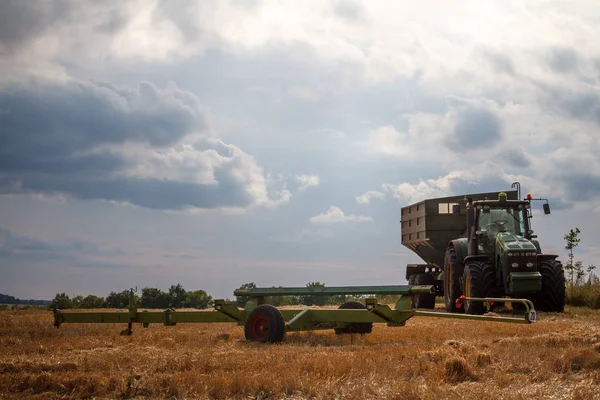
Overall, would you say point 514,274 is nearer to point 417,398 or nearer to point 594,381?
point 594,381

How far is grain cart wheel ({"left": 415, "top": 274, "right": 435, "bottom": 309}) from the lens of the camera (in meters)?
23.1

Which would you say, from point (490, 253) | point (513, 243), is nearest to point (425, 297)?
point (490, 253)

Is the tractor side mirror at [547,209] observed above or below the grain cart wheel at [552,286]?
above

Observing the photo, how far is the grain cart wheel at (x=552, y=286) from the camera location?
17.3 meters

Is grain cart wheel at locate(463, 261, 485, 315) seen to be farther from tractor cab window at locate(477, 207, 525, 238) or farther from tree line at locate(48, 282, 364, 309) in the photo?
tree line at locate(48, 282, 364, 309)

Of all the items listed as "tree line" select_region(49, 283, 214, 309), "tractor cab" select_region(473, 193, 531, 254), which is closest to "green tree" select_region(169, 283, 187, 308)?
"tree line" select_region(49, 283, 214, 309)

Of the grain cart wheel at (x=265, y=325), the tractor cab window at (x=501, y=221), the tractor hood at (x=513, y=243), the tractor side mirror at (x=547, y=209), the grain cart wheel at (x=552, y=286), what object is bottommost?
the grain cart wheel at (x=265, y=325)

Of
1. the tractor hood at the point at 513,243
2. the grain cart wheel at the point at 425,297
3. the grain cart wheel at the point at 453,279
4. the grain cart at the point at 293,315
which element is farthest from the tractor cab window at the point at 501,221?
the grain cart at the point at 293,315

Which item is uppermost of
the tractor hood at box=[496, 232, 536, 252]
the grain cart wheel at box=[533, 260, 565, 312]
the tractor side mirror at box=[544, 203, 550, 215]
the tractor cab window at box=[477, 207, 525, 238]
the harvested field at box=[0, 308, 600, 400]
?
the tractor side mirror at box=[544, 203, 550, 215]

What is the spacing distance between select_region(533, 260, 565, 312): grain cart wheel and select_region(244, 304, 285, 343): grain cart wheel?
30.7ft

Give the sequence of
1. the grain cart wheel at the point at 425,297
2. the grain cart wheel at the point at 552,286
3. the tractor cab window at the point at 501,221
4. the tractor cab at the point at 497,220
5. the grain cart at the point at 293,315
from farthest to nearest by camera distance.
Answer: the grain cart wheel at the point at 425,297 → the tractor cab window at the point at 501,221 → the tractor cab at the point at 497,220 → the grain cart wheel at the point at 552,286 → the grain cart at the point at 293,315

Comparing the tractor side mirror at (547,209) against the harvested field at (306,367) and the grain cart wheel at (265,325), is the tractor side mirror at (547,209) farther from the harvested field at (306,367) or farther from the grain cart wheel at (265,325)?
the grain cart wheel at (265,325)

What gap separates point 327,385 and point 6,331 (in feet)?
28.5

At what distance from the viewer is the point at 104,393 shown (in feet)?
23.9
